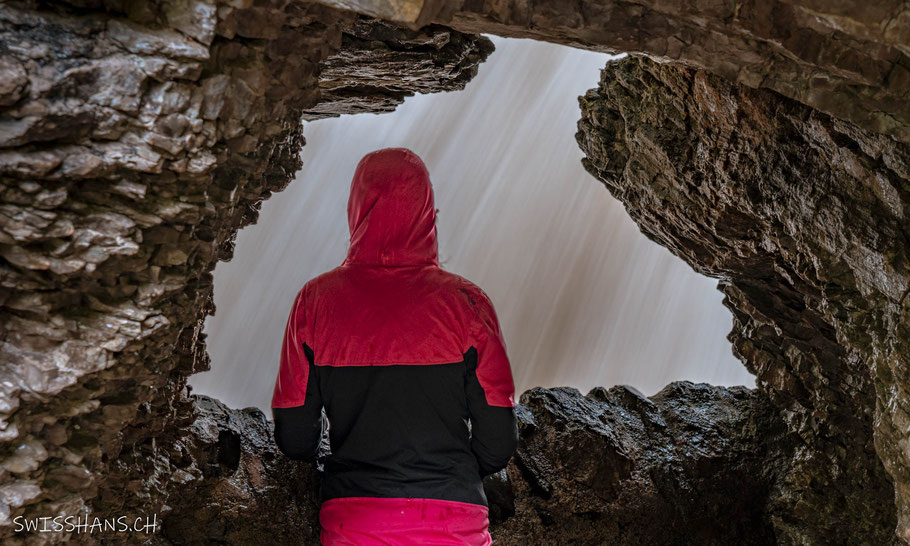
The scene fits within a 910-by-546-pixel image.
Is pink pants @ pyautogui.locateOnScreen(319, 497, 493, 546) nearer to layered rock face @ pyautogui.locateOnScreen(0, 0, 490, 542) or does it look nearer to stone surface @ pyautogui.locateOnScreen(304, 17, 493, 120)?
layered rock face @ pyautogui.locateOnScreen(0, 0, 490, 542)

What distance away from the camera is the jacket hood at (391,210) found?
2045 millimetres

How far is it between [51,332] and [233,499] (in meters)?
1.19

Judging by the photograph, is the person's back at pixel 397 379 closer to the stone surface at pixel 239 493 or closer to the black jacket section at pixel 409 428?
the black jacket section at pixel 409 428

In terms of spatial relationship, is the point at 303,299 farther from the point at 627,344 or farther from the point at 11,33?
the point at 627,344

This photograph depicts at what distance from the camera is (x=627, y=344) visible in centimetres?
937

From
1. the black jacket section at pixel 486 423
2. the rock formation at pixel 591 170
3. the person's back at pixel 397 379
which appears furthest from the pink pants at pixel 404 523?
the rock formation at pixel 591 170

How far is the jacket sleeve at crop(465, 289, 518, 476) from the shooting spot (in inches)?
78.3

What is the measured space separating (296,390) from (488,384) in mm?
474

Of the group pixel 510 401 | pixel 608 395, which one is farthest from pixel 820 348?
pixel 510 401

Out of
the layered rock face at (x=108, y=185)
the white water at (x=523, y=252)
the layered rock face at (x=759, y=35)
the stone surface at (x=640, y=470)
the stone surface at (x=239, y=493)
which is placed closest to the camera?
the layered rock face at (x=108, y=185)

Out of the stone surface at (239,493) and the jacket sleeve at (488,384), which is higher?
the jacket sleeve at (488,384)

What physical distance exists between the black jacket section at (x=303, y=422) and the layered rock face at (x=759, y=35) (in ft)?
3.03

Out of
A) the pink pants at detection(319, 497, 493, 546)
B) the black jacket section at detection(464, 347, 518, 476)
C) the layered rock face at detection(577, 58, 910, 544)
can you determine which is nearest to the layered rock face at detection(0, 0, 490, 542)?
the pink pants at detection(319, 497, 493, 546)

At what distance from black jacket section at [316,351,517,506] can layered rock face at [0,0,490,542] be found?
46 centimetres
